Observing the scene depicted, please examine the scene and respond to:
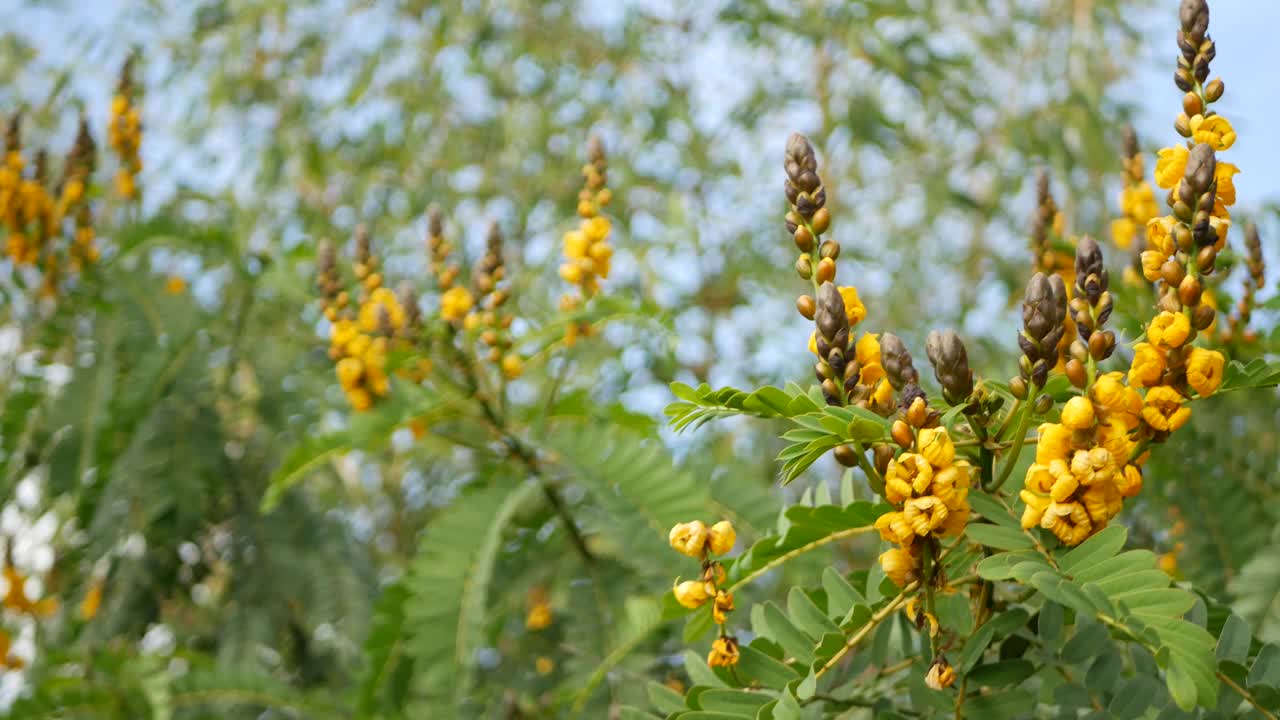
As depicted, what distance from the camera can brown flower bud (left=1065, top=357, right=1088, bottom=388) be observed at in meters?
0.84

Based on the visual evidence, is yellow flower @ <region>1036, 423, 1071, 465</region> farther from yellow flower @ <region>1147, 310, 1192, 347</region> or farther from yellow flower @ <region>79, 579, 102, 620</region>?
yellow flower @ <region>79, 579, 102, 620</region>

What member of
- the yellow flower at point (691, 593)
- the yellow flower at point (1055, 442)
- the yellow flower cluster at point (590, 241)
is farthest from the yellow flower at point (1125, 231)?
the yellow flower at point (691, 593)

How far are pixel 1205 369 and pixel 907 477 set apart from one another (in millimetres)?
241

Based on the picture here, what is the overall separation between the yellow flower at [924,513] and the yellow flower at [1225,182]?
35 centimetres

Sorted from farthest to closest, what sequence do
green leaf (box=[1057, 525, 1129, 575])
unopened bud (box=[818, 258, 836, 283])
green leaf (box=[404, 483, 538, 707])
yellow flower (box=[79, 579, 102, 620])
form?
yellow flower (box=[79, 579, 102, 620]) < green leaf (box=[404, 483, 538, 707]) < unopened bud (box=[818, 258, 836, 283]) < green leaf (box=[1057, 525, 1129, 575])

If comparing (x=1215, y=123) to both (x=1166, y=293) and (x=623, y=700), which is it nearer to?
(x=1166, y=293)

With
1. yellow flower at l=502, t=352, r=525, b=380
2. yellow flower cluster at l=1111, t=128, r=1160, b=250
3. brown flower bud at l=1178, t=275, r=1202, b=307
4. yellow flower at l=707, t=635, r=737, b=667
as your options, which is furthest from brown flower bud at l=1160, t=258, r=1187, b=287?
yellow flower at l=502, t=352, r=525, b=380

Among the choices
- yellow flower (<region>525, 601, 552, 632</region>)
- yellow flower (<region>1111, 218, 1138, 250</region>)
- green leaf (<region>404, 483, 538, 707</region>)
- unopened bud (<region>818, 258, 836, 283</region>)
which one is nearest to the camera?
unopened bud (<region>818, 258, 836, 283</region>)

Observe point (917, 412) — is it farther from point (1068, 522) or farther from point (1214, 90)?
point (1214, 90)

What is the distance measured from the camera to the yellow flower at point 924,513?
0.82 meters

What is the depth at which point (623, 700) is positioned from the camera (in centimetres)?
159

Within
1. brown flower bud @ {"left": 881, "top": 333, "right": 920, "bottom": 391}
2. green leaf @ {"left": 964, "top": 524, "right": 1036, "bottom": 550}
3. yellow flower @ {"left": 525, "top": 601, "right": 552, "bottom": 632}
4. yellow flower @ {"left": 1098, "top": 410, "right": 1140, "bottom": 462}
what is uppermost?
brown flower bud @ {"left": 881, "top": 333, "right": 920, "bottom": 391}

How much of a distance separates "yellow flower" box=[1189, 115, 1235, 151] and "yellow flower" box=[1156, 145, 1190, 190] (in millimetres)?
15

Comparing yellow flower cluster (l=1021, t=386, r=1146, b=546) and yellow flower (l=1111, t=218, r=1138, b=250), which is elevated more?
yellow flower cluster (l=1021, t=386, r=1146, b=546)
